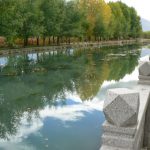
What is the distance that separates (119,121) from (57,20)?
5334 centimetres

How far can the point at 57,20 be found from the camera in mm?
56844

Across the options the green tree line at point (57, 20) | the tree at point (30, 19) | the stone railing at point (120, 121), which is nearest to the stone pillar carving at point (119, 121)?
the stone railing at point (120, 121)

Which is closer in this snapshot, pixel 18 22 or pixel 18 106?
pixel 18 106

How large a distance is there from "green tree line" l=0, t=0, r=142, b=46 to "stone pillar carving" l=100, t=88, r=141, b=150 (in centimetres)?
3501

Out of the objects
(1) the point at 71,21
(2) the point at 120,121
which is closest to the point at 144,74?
(2) the point at 120,121

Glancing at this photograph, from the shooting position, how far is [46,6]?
53.5m

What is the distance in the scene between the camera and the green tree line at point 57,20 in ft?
130

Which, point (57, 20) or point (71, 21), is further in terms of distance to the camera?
point (71, 21)

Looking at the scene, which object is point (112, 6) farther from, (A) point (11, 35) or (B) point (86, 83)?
(B) point (86, 83)

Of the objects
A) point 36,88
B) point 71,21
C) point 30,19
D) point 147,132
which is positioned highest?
point 71,21

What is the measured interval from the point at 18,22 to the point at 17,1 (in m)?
2.79

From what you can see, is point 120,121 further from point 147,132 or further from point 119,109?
point 147,132

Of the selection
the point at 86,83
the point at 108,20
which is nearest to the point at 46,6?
the point at 108,20

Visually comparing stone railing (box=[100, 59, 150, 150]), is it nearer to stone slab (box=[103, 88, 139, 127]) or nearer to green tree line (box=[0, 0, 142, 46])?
stone slab (box=[103, 88, 139, 127])
